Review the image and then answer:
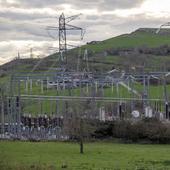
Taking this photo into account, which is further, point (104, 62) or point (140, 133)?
point (104, 62)

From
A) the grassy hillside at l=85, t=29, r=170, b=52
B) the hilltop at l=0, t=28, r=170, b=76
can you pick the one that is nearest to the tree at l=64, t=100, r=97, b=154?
the hilltop at l=0, t=28, r=170, b=76

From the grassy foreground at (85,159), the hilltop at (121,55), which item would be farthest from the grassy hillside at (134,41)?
the grassy foreground at (85,159)

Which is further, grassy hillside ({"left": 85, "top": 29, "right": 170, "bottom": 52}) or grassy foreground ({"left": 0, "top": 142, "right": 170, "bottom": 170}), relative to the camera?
grassy hillside ({"left": 85, "top": 29, "right": 170, "bottom": 52})

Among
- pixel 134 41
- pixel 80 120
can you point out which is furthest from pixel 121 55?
pixel 80 120

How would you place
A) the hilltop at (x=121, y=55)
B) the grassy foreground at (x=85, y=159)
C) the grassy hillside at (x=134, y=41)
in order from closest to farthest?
the grassy foreground at (x=85, y=159)
the hilltop at (x=121, y=55)
the grassy hillside at (x=134, y=41)

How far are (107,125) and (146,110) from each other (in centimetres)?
465

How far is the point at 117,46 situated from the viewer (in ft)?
515

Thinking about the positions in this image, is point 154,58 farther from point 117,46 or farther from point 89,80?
point 89,80

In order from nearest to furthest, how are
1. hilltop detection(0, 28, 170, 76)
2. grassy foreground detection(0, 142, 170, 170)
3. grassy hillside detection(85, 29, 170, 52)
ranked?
1. grassy foreground detection(0, 142, 170, 170)
2. hilltop detection(0, 28, 170, 76)
3. grassy hillside detection(85, 29, 170, 52)

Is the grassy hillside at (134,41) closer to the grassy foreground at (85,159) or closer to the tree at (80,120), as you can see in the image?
the tree at (80,120)

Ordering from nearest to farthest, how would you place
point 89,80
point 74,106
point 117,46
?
point 74,106 < point 89,80 < point 117,46

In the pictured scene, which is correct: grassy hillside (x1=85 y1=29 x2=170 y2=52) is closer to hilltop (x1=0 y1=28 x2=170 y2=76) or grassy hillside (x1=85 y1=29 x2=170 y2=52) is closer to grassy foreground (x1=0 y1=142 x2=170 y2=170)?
hilltop (x1=0 y1=28 x2=170 y2=76)

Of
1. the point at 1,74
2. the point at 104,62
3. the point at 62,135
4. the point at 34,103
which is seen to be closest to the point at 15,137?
the point at 62,135

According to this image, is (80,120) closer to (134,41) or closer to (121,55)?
(121,55)
